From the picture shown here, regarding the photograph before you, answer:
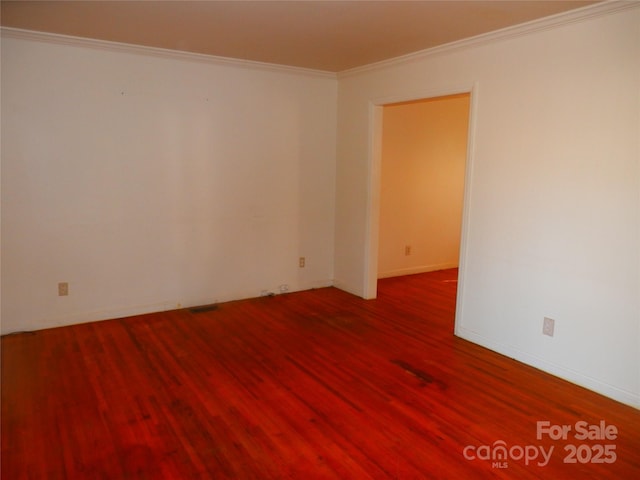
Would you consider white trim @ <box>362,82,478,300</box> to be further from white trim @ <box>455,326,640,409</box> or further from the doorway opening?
white trim @ <box>455,326,640,409</box>

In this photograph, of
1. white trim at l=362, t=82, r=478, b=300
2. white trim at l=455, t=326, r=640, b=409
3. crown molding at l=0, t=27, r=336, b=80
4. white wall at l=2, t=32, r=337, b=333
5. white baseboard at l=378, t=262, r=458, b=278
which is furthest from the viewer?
white baseboard at l=378, t=262, r=458, b=278

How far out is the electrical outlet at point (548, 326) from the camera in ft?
9.67

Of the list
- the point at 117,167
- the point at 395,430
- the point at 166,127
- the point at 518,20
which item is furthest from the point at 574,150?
the point at 117,167

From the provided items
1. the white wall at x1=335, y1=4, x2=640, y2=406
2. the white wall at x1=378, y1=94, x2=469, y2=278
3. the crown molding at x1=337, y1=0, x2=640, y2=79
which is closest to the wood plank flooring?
the white wall at x1=335, y1=4, x2=640, y2=406

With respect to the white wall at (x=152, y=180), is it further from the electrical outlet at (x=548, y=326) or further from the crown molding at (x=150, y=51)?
the electrical outlet at (x=548, y=326)

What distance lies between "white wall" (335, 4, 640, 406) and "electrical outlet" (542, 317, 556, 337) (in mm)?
29

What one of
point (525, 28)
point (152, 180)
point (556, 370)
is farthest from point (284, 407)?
point (525, 28)

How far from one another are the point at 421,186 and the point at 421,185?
13 millimetres

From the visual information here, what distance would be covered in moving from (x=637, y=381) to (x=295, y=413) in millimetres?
2042

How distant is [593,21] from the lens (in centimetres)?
259

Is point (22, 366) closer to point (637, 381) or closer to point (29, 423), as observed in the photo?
point (29, 423)

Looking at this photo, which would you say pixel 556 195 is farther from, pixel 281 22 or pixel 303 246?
pixel 303 246

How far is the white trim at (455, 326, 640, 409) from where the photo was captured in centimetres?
261

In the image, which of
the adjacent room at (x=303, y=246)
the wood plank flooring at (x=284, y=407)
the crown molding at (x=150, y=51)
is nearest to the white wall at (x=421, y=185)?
the adjacent room at (x=303, y=246)
